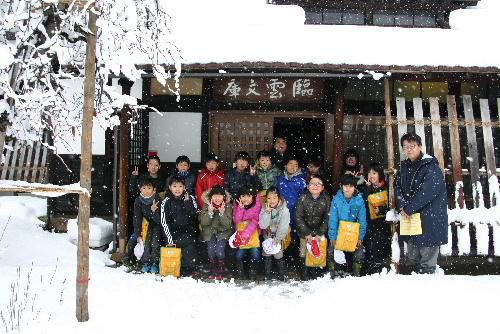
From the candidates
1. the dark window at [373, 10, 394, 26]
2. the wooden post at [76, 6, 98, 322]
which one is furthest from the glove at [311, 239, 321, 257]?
the dark window at [373, 10, 394, 26]

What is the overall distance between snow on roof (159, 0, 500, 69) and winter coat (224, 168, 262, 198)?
75.5 inches

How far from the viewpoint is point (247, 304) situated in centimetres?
550

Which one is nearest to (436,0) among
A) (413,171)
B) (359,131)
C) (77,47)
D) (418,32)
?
(418,32)

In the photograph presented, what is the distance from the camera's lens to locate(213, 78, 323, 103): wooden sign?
8719 mm

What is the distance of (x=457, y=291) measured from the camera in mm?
5355

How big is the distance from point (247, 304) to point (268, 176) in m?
2.69

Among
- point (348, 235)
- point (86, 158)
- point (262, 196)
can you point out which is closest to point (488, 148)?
point (348, 235)

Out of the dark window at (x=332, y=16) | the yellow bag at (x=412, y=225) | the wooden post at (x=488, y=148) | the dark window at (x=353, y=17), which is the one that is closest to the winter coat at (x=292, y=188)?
the yellow bag at (x=412, y=225)

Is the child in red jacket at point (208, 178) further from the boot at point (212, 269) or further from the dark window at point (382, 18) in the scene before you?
the dark window at point (382, 18)

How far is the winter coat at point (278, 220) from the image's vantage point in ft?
22.0

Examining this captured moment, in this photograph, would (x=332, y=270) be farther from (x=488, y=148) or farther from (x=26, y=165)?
(x=26, y=165)

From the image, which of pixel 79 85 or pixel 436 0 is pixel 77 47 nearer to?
pixel 79 85

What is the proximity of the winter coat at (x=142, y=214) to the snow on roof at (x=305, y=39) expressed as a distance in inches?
88.0

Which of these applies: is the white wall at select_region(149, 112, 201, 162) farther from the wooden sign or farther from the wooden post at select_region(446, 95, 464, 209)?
the wooden post at select_region(446, 95, 464, 209)
